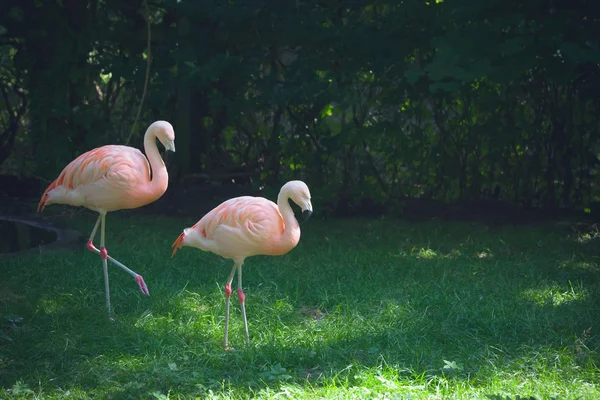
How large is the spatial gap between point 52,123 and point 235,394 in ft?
→ 16.0

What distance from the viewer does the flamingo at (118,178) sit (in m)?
4.87

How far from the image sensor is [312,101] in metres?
6.98

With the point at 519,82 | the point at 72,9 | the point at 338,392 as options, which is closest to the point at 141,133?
the point at 72,9

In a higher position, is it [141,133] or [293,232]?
[141,133]

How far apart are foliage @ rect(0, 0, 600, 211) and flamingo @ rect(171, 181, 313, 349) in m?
2.75

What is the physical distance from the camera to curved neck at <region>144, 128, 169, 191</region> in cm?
495

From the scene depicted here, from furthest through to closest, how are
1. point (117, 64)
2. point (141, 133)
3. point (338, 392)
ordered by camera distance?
point (141, 133) → point (117, 64) → point (338, 392)

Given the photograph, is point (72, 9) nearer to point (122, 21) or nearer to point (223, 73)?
point (122, 21)

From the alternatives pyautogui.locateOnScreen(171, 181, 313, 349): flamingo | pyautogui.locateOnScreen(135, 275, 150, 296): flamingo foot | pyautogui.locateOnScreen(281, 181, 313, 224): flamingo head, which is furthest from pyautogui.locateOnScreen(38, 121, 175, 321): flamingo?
pyautogui.locateOnScreen(281, 181, 313, 224): flamingo head

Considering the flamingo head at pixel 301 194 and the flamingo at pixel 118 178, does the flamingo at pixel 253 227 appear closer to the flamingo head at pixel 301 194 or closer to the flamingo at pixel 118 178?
the flamingo head at pixel 301 194

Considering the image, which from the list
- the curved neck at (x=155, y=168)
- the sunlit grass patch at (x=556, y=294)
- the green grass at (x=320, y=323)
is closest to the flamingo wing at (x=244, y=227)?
the green grass at (x=320, y=323)

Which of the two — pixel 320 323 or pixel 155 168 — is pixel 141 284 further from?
pixel 320 323

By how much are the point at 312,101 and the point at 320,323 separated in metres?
2.96

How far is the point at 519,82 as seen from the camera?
7359mm
